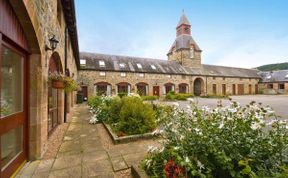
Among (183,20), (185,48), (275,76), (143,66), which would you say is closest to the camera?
(143,66)

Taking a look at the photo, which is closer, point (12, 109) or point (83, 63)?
point (12, 109)

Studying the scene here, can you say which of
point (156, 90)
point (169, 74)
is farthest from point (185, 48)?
point (156, 90)

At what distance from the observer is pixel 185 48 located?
2675 centimetres

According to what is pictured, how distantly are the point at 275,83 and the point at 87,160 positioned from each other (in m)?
40.8

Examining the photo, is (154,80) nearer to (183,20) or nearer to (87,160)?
(183,20)

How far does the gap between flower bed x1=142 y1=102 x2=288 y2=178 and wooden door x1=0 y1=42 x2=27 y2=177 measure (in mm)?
2343

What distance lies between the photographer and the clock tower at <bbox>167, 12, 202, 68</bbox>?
26.7 m

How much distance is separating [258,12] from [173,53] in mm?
17294

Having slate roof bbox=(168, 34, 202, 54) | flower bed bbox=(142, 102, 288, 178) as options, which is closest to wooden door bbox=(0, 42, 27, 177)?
flower bed bbox=(142, 102, 288, 178)

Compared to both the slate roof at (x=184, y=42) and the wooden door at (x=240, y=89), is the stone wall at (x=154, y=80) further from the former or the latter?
the slate roof at (x=184, y=42)

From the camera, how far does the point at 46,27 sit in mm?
3656

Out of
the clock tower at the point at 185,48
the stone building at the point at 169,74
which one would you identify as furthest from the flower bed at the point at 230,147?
the clock tower at the point at 185,48

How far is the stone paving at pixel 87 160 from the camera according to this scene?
271 centimetres

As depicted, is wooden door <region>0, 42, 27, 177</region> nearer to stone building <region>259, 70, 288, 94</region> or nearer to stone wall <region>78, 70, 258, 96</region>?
stone wall <region>78, 70, 258, 96</region>
